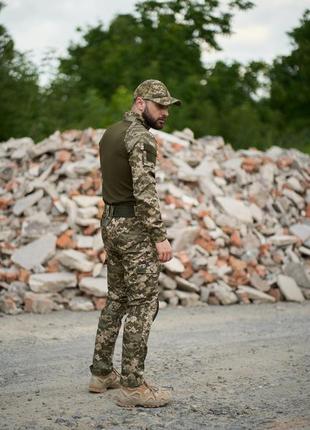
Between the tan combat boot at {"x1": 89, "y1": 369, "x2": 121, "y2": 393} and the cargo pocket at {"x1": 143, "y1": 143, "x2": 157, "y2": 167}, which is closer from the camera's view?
the cargo pocket at {"x1": 143, "y1": 143, "x2": 157, "y2": 167}

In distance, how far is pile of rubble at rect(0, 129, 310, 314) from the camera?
8984mm

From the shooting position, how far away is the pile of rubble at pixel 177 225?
898 cm

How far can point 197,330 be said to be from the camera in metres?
7.33

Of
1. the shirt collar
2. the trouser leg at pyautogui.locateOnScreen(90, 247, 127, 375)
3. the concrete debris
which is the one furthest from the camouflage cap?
the concrete debris

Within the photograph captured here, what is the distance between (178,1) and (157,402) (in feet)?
79.6

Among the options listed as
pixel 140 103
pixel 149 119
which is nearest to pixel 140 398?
pixel 149 119

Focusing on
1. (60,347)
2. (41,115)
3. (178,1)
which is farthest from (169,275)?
(178,1)

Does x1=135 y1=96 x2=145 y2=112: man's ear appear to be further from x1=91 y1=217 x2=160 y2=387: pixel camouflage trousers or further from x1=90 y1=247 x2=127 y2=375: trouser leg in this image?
x1=90 y1=247 x2=127 y2=375: trouser leg

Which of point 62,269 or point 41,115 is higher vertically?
point 41,115

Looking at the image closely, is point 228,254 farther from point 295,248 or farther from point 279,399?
point 279,399

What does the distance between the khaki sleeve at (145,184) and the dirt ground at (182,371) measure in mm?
1161

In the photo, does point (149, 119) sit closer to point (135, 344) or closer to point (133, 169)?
point (133, 169)

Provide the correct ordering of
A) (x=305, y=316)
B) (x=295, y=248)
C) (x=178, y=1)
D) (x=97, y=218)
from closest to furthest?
(x=305, y=316)
(x=97, y=218)
(x=295, y=248)
(x=178, y=1)

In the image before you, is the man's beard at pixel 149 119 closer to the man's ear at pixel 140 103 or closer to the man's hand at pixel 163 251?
the man's ear at pixel 140 103
